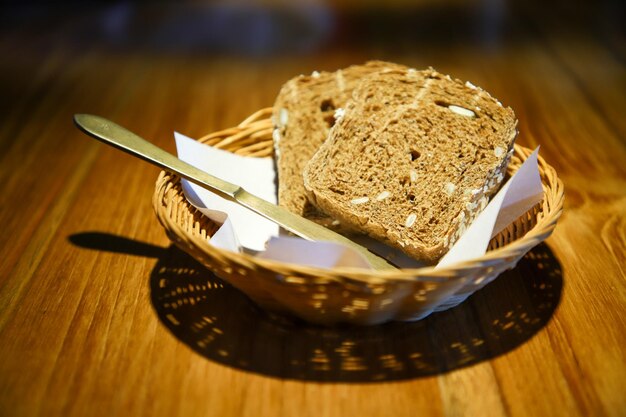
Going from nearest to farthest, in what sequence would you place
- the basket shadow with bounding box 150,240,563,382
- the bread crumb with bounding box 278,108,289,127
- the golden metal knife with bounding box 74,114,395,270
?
1. the basket shadow with bounding box 150,240,563,382
2. the golden metal knife with bounding box 74,114,395,270
3. the bread crumb with bounding box 278,108,289,127

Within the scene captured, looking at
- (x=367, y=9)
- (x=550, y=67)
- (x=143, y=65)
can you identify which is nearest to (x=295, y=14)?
(x=367, y=9)

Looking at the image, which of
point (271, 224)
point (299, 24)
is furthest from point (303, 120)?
point (299, 24)

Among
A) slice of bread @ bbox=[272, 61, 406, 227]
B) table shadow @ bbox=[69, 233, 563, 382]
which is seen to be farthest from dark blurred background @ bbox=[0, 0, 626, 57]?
table shadow @ bbox=[69, 233, 563, 382]

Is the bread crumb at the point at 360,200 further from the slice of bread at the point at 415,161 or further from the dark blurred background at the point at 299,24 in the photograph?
the dark blurred background at the point at 299,24

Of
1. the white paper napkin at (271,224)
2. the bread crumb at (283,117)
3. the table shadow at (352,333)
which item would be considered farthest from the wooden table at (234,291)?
the bread crumb at (283,117)

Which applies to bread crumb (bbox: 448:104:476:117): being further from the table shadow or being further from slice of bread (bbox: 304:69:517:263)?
the table shadow

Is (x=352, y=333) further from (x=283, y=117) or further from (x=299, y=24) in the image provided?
(x=299, y=24)

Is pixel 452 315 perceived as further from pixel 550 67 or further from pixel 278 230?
pixel 550 67
